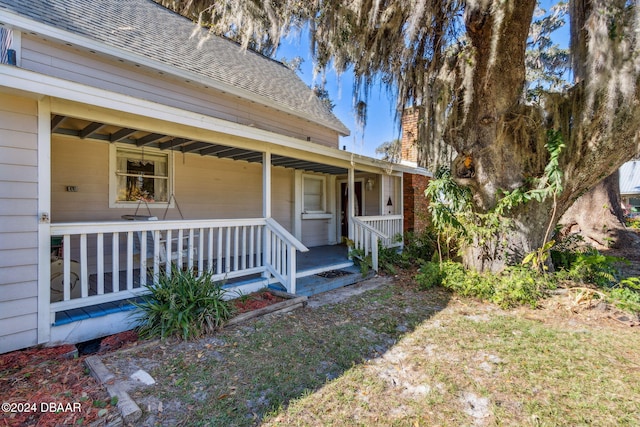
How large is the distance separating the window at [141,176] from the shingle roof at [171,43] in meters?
1.73

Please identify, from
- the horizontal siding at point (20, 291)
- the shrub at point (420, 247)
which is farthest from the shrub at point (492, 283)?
the horizontal siding at point (20, 291)

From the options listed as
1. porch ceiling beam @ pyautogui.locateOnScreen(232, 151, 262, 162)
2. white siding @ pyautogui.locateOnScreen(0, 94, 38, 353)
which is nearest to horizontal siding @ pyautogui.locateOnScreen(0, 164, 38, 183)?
white siding @ pyautogui.locateOnScreen(0, 94, 38, 353)

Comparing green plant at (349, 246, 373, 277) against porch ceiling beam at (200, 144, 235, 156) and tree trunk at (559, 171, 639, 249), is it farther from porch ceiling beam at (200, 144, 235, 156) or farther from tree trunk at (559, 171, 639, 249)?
tree trunk at (559, 171, 639, 249)

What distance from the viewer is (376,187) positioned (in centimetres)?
976

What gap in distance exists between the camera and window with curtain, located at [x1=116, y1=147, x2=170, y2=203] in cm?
554

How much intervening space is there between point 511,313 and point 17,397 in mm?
5733

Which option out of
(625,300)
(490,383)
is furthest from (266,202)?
(625,300)

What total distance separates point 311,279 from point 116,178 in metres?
3.96

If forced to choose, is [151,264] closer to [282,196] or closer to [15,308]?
[15,308]

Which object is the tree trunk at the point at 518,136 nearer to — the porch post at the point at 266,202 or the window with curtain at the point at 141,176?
the porch post at the point at 266,202

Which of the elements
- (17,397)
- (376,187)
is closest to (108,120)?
(17,397)

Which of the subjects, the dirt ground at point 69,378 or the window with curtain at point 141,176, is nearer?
the dirt ground at point 69,378

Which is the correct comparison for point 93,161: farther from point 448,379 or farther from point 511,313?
point 511,313

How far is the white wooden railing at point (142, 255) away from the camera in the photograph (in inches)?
134
